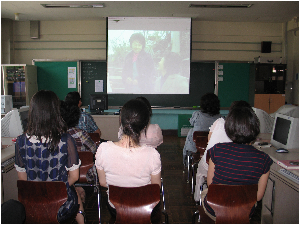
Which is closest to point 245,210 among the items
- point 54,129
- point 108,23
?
point 54,129

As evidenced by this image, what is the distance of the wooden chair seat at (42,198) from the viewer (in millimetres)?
1460

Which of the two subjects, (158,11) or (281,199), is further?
(158,11)

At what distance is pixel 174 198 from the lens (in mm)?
2881

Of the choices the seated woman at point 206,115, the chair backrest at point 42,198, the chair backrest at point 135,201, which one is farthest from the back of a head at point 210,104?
the chair backrest at point 42,198

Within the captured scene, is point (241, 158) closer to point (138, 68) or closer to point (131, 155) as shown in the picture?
point (131, 155)

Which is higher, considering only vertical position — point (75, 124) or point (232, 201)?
point (75, 124)

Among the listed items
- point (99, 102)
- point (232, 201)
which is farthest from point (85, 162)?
point (99, 102)

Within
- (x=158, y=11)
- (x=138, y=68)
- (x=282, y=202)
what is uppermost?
(x=158, y=11)

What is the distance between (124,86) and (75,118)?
12.1 ft

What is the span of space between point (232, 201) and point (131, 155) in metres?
0.68

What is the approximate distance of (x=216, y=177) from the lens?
1626 mm

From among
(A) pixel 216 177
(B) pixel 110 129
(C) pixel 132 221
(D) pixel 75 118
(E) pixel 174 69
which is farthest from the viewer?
(E) pixel 174 69

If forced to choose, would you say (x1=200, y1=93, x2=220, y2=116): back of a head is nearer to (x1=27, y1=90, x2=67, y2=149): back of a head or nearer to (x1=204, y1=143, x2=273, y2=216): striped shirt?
(x1=204, y1=143, x2=273, y2=216): striped shirt

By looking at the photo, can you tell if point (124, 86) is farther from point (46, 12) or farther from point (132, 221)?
point (132, 221)
